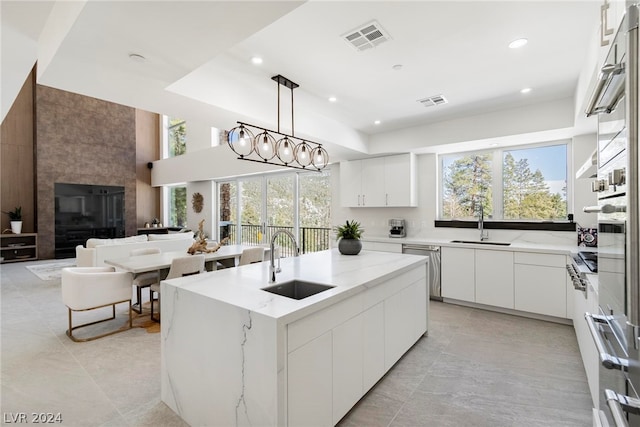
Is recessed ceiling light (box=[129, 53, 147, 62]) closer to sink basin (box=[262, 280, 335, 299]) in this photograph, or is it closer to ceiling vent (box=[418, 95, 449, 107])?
sink basin (box=[262, 280, 335, 299])

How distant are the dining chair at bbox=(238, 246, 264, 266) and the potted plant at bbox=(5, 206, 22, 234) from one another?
7241mm

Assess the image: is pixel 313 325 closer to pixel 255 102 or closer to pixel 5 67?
pixel 255 102

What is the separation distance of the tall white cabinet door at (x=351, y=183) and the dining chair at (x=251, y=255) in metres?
1.95

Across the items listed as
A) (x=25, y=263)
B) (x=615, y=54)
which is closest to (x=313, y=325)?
(x=615, y=54)

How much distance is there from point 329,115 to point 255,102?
1.27 metres

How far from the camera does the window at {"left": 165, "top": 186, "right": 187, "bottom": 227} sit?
1011cm

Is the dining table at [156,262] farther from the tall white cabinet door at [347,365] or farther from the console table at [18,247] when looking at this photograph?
the console table at [18,247]

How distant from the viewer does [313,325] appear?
5.52 ft

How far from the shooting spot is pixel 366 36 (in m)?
2.39

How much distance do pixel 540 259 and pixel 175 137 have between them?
10.8 metres

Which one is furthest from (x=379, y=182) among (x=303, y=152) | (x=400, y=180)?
(x=303, y=152)

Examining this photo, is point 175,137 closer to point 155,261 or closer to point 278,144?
point 155,261

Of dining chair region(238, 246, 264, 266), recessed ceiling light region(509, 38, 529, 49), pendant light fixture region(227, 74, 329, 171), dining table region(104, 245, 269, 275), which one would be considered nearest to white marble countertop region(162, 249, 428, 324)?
pendant light fixture region(227, 74, 329, 171)

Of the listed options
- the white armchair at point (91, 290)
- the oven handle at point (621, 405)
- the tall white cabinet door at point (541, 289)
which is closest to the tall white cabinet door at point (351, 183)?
the tall white cabinet door at point (541, 289)
